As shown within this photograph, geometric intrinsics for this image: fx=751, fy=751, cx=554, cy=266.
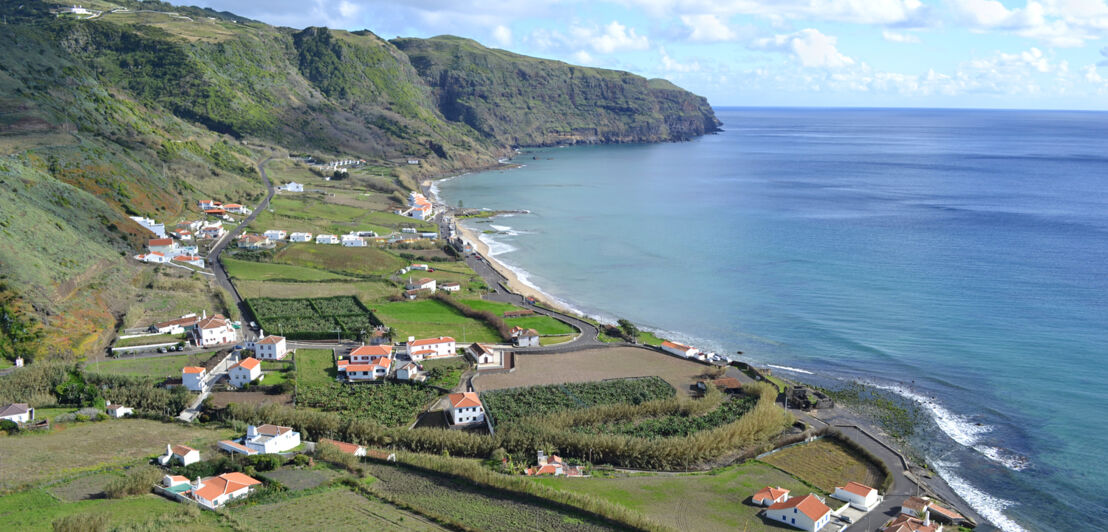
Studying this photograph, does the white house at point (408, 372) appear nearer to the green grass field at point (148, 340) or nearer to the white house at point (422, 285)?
the green grass field at point (148, 340)

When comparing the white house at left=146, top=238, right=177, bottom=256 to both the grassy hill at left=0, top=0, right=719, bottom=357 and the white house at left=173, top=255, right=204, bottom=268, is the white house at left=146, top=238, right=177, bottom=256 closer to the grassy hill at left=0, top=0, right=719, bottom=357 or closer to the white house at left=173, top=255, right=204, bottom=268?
the white house at left=173, top=255, right=204, bottom=268

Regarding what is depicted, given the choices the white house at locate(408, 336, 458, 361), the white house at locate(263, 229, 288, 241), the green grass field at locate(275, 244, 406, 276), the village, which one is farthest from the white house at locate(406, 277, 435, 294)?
the white house at locate(263, 229, 288, 241)

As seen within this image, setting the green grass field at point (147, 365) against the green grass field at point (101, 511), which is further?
the green grass field at point (147, 365)

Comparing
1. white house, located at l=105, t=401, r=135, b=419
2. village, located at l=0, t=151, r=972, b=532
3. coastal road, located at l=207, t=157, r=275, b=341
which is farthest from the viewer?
coastal road, located at l=207, t=157, r=275, b=341

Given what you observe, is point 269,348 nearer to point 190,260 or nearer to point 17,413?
point 17,413

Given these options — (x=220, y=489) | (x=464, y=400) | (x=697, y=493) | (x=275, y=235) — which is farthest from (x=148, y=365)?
(x=275, y=235)

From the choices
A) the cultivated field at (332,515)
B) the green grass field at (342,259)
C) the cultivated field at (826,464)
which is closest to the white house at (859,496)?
the cultivated field at (826,464)
